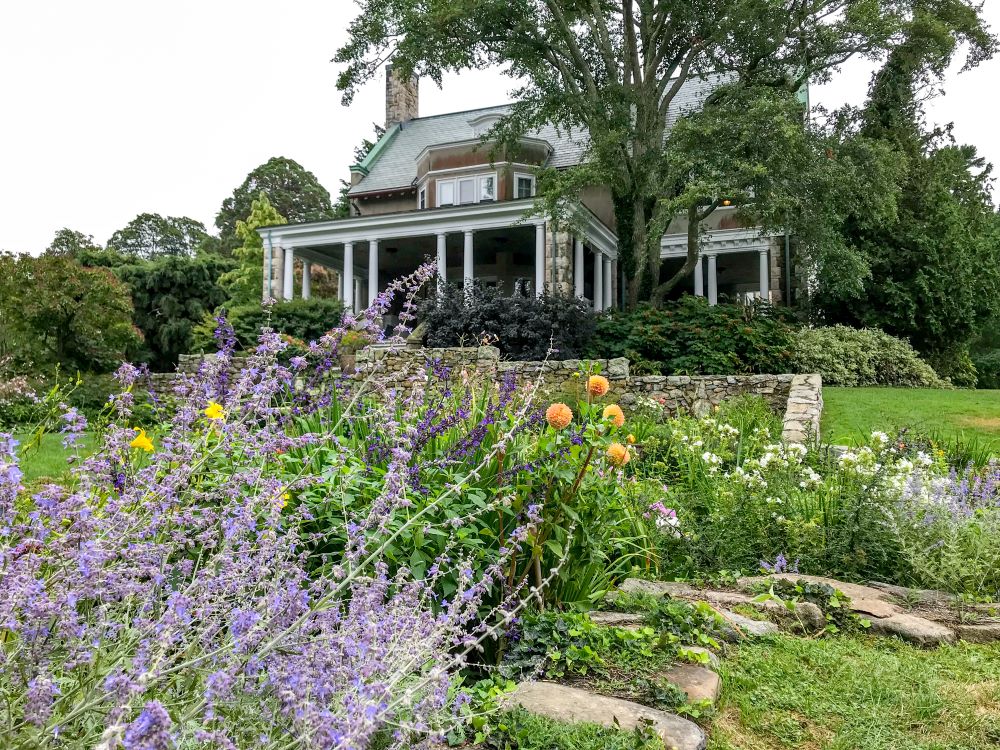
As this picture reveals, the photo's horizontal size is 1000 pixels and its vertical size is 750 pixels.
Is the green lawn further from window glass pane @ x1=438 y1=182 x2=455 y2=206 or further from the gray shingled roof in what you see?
window glass pane @ x1=438 y1=182 x2=455 y2=206

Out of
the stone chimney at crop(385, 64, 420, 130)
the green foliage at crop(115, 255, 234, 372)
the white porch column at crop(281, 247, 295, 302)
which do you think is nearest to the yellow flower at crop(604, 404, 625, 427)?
the white porch column at crop(281, 247, 295, 302)

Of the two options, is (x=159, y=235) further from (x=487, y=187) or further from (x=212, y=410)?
(x=212, y=410)

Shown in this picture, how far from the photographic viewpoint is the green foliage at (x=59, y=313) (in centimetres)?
1296

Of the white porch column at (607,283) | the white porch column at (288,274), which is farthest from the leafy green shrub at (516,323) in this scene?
the white porch column at (288,274)

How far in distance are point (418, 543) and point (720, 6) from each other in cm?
1532

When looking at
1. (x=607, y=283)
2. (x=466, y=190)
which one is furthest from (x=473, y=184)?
(x=607, y=283)

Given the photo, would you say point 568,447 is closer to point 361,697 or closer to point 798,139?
point 361,697

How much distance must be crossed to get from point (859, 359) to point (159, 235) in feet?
144

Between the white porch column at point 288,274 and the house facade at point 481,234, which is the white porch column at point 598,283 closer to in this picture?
the house facade at point 481,234

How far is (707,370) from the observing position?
12.5 meters

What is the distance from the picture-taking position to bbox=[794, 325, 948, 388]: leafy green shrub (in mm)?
14203

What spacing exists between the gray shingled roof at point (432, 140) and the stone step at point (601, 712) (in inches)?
784

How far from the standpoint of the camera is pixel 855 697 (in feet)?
7.64

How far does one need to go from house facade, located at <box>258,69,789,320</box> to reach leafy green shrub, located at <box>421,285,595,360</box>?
1.50 meters
